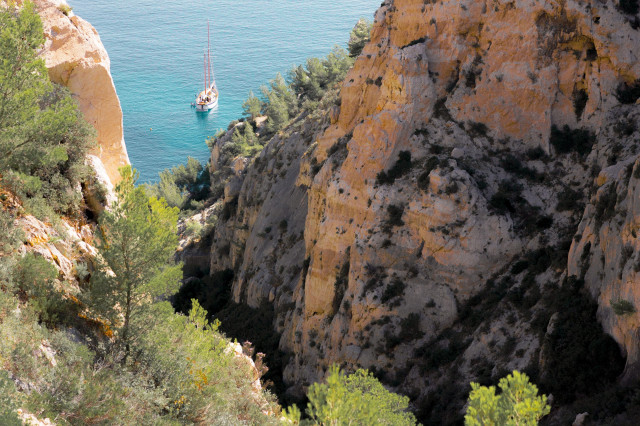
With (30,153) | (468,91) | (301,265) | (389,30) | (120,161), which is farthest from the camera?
(301,265)

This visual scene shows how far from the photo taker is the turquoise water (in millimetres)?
92812

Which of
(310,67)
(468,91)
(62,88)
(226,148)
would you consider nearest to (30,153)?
(62,88)

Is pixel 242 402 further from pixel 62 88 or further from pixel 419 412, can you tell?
pixel 62 88

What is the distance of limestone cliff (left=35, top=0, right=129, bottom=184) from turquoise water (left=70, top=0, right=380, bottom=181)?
190 ft

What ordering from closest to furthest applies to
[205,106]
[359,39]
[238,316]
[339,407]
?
[339,407]
[238,316]
[359,39]
[205,106]

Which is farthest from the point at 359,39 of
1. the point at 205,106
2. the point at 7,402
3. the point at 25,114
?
the point at 7,402

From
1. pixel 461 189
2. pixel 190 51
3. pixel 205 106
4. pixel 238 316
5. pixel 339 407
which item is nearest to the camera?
pixel 339 407

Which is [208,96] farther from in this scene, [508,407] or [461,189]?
[508,407]

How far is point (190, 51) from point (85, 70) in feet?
325

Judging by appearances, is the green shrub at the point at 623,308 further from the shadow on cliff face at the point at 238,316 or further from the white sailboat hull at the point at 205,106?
the white sailboat hull at the point at 205,106

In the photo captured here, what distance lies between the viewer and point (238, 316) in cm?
3691

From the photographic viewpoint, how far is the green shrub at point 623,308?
16.8 m

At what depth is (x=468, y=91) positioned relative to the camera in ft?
92.8

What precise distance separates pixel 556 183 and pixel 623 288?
918 centimetres
